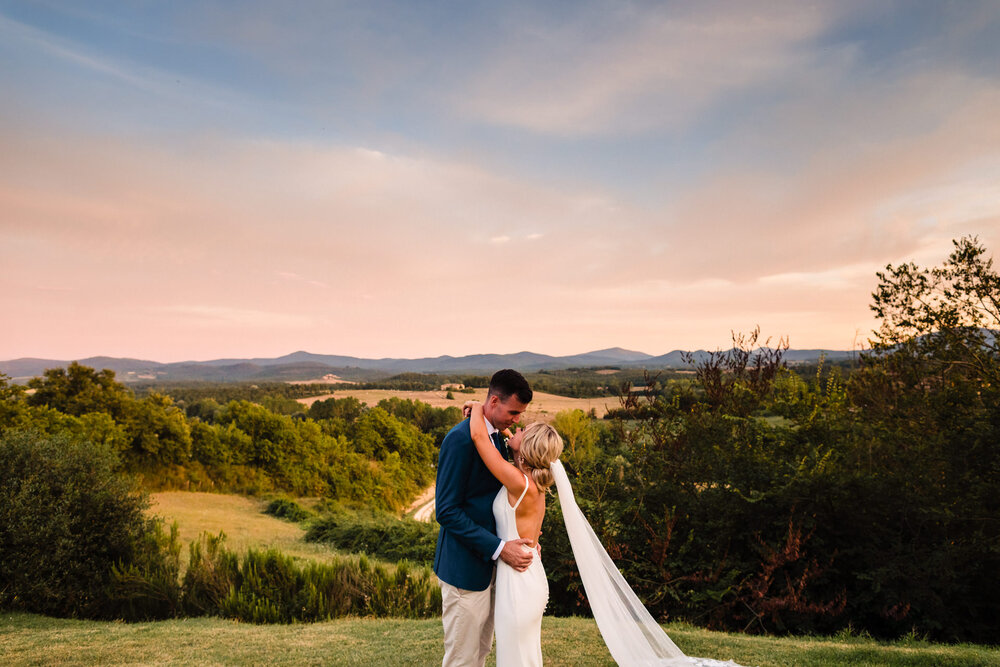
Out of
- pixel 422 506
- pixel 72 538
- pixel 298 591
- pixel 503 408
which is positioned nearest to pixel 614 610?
pixel 503 408

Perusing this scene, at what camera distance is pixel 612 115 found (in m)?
17.8

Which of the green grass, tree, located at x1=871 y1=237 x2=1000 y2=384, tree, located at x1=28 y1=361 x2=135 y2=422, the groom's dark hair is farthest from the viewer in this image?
tree, located at x1=28 y1=361 x2=135 y2=422

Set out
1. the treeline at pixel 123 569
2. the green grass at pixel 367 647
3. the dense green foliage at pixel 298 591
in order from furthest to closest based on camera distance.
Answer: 1. the treeline at pixel 123 569
2. the dense green foliage at pixel 298 591
3. the green grass at pixel 367 647

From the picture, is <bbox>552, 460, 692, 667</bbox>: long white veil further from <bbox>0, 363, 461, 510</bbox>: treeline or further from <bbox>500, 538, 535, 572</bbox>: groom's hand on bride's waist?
<bbox>0, 363, 461, 510</bbox>: treeline

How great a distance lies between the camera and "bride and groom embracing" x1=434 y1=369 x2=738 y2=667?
3.31m

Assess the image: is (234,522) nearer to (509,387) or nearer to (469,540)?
(469,540)

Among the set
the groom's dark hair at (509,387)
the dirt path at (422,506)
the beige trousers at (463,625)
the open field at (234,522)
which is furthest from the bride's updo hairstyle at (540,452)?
the dirt path at (422,506)

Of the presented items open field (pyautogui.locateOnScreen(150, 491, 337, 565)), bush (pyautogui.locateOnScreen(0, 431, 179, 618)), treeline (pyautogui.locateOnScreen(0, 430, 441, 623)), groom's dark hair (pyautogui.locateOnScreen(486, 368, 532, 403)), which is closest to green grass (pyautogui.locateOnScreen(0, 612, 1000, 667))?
treeline (pyautogui.locateOnScreen(0, 430, 441, 623))

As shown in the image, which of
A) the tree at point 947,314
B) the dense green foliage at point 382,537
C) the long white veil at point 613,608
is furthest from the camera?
the dense green foliage at point 382,537

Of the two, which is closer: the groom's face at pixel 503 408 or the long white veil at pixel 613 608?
the groom's face at pixel 503 408

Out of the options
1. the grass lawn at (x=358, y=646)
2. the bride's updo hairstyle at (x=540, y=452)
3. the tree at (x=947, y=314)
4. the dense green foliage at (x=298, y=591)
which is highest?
the tree at (x=947, y=314)

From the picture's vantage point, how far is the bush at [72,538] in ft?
37.0

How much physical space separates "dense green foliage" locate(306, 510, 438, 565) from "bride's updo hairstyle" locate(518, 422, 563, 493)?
21372 millimetres

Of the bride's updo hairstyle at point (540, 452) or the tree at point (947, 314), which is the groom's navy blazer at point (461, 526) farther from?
the tree at point (947, 314)
